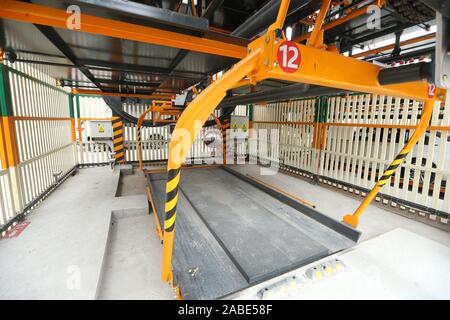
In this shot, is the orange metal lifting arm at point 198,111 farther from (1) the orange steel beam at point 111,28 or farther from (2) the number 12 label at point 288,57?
(1) the orange steel beam at point 111,28

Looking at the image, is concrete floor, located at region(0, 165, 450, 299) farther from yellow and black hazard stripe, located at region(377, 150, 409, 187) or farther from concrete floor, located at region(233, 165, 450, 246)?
yellow and black hazard stripe, located at region(377, 150, 409, 187)

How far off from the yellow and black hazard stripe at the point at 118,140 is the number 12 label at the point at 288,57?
6822 mm

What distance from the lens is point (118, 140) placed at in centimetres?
720

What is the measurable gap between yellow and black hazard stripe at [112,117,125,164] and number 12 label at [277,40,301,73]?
682 cm

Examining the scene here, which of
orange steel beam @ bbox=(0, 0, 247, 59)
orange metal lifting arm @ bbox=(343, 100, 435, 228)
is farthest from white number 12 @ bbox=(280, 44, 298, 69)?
orange metal lifting arm @ bbox=(343, 100, 435, 228)

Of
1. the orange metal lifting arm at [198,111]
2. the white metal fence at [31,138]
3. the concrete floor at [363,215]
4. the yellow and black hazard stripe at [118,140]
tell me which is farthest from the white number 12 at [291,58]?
the yellow and black hazard stripe at [118,140]

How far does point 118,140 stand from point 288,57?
23.1 ft

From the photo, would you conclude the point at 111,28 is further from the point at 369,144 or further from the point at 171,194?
the point at 369,144

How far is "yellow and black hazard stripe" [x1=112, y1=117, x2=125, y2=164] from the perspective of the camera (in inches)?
277

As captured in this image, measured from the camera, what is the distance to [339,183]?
5.52 meters

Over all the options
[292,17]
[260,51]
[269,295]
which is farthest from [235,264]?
[292,17]

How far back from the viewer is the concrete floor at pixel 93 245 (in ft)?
6.58

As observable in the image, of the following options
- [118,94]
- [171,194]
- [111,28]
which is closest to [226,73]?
[171,194]
